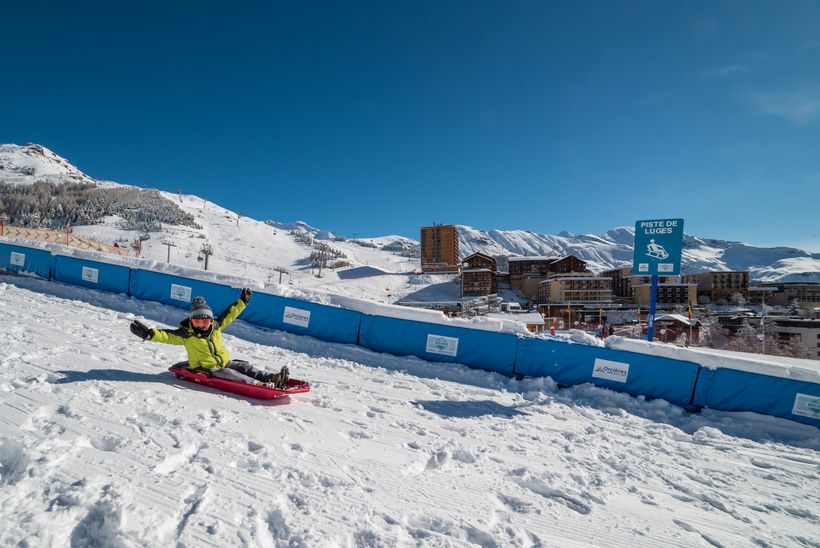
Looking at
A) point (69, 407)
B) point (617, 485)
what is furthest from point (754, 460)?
point (69, 407)

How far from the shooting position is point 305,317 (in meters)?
10.7

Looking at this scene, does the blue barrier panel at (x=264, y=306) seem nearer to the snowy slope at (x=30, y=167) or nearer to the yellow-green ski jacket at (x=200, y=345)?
the yellow-green ski jacket at (x=200, y=345)

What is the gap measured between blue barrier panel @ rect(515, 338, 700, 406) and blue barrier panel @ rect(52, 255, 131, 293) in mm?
14114

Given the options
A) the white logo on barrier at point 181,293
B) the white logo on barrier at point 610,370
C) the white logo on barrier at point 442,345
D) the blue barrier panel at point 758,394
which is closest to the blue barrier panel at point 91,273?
the white logo on barrier at point 181,293

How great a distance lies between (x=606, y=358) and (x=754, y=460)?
2949 mm

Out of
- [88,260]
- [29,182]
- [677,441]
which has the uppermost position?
[29,182]

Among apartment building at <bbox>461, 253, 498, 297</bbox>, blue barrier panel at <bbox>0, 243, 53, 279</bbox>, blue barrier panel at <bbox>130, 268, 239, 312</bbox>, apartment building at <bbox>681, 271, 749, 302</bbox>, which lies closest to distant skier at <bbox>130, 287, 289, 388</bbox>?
blue barrier panel at <bbox>130, 268, 239, 312</bbox>

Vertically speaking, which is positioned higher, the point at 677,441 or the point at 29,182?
the point at 29,182

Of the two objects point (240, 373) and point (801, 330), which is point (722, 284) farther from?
point (240, 373)

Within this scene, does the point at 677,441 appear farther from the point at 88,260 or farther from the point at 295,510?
the point at 88,260

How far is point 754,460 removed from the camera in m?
5.14

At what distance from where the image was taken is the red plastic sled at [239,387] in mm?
5320

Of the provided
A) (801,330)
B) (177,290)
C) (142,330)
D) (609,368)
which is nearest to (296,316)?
(177,290)

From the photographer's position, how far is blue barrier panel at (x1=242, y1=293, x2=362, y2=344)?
33.6 ft
